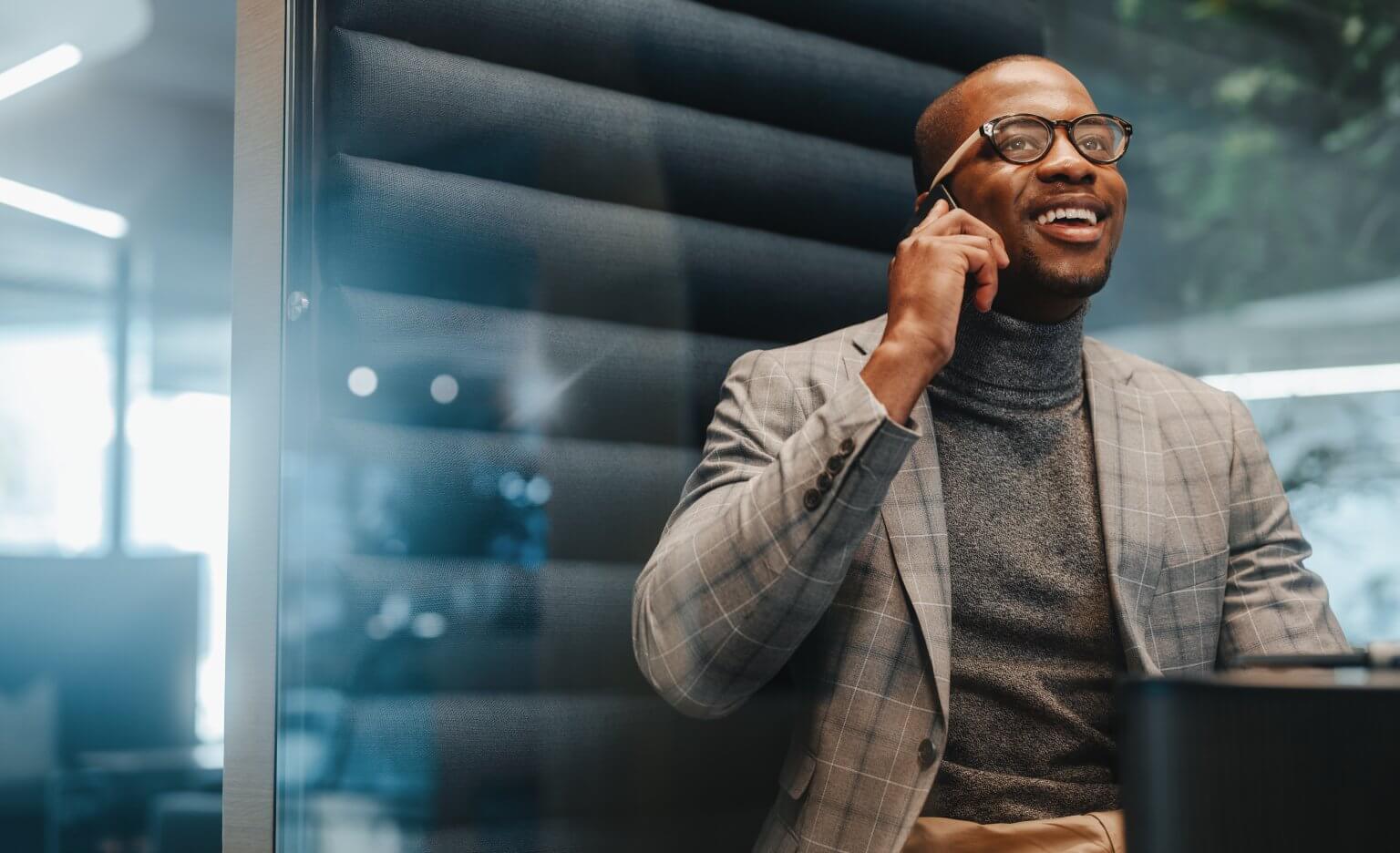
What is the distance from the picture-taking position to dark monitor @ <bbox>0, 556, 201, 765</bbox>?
103 centimetres

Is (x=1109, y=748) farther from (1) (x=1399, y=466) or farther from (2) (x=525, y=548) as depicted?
(1) (x=1399, y=466)

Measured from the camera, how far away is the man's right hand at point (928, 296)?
3.33 feet

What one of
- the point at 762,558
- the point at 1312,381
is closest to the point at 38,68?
the point at 762,558

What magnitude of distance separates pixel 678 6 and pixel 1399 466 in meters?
1.59

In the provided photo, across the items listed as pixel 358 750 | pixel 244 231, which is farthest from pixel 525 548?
pixel 244 231

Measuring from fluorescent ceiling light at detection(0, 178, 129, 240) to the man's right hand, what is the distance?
2.32 feet

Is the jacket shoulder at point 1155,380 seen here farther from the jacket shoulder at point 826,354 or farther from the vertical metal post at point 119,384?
the vertical metal post at point 119,384

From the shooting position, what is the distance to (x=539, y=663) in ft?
4.20

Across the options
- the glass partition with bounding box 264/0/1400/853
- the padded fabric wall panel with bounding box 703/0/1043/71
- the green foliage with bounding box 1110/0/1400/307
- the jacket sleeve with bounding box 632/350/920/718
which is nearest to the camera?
the jacket sleeve with bounding box 632/350/920/718

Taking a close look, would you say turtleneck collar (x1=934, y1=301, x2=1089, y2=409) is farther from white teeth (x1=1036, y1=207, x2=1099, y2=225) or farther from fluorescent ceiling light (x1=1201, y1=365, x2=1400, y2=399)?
fluorescent ceiling light (x1=1201, y1=365, x2=1400, y2=399)

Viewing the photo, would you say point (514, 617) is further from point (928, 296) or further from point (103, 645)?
point (928, 296)

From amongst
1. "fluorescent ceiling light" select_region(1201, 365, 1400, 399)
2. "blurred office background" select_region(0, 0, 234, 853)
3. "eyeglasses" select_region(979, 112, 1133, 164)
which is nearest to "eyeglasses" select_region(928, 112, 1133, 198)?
"eyeglasses" select_region(979, 112, 1133, 164)

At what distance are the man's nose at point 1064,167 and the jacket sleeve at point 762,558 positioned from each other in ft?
1.35

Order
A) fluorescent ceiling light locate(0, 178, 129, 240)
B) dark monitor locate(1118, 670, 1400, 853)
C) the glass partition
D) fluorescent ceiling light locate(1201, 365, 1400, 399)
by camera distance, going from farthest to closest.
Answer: fluorescent ceiling light locate(1201, 365, 1400, 399) < the glass partition < fluorescent ceiling light locate(0, 178, 129, 240) < dark monitor locate(1118, 670, 1400, 853)
